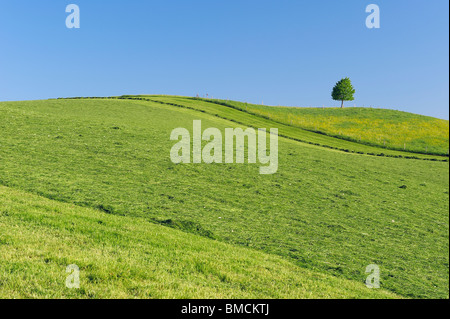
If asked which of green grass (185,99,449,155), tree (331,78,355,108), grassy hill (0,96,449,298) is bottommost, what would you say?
grassy hill (0,96,449,298)

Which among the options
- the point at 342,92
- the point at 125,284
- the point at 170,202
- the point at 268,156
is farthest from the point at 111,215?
the point at 342,92

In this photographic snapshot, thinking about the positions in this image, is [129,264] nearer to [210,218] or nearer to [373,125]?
[210,218]

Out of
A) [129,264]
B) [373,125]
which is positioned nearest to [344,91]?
[373,125]

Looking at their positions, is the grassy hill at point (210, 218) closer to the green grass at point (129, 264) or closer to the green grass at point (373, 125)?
the green grass at point (129, 264)

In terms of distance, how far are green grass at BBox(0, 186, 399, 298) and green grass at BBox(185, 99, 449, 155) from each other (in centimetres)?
6301

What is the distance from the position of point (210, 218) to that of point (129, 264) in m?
7.27

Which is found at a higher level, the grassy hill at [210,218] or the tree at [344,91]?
the tree at [344,91]

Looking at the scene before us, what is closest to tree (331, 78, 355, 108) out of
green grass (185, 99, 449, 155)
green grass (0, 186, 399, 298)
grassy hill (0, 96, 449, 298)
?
green grass (185, 99, 449, 155)

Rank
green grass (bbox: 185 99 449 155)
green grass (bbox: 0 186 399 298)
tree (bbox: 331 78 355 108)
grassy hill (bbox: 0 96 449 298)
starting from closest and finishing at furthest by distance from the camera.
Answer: green grass (bbox: 0 186 399 298)
grassy hill (bbox: 0 96 449 298)
green grass (bbox: 185 99 449 155)
tree (bbox: 331 78 355 108)

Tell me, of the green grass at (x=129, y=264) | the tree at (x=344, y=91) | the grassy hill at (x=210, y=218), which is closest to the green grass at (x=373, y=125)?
the tree at (x=344, y=91)

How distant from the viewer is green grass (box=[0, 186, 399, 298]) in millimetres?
7617

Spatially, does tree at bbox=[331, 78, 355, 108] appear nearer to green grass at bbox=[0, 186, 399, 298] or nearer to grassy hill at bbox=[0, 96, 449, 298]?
grassy hill at bbox=[0, 96, 449, 298]

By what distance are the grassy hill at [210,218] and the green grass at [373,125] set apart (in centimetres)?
3754

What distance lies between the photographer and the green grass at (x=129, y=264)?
25.0ft
